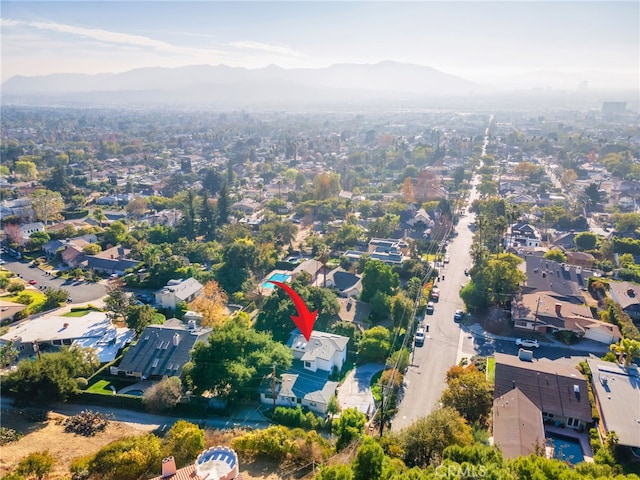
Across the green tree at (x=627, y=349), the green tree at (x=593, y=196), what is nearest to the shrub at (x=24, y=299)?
the green tree at (x=627, y=349)

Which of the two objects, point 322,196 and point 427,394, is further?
point 322,196

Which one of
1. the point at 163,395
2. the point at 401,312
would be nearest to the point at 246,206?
the point at 401,312

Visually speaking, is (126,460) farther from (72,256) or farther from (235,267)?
(72,256)

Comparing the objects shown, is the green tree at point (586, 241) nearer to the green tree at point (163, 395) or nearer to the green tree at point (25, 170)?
the green tree at point (163, 395)

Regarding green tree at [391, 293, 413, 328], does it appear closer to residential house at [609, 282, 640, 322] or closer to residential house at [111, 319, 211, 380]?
residential house at [111, 319, 211, 380]

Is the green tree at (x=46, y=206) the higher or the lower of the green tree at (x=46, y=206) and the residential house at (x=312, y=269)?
the higher

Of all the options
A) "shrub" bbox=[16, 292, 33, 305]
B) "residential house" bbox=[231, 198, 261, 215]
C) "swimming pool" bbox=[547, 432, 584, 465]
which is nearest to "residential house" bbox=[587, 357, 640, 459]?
"swimming pool" bbox=[547, 432, 584, 465]

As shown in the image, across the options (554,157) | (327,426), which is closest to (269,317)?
(327,426)

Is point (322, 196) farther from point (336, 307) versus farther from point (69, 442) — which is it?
point (69, 442)
